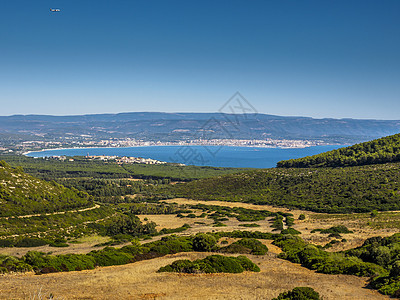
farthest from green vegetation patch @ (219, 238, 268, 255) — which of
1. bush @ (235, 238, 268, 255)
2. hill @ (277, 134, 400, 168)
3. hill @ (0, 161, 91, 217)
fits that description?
hill @ (277, 134, 400, 168)

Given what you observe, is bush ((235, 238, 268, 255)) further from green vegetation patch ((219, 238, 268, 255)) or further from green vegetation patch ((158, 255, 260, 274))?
green vegetation patch ((158, 255, 260, 274))

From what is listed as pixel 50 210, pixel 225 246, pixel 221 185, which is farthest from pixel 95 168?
pixel 225 246

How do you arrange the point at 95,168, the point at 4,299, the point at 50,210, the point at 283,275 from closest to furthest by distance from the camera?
1. the point at 4,299
2. the point at 283,275
3. the point at 50,210
4. the point at 95,168

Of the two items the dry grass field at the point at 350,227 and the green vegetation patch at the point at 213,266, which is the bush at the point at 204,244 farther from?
the dry grass field at the point at 350,227

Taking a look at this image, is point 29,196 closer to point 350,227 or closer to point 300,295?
point 350,227

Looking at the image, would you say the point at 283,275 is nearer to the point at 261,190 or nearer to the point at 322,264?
the point at 322,264

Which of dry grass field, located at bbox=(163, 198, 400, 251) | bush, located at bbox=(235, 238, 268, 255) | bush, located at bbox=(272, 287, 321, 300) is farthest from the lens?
dry grass field, located at bbox=(163, 198, 400, 251)
